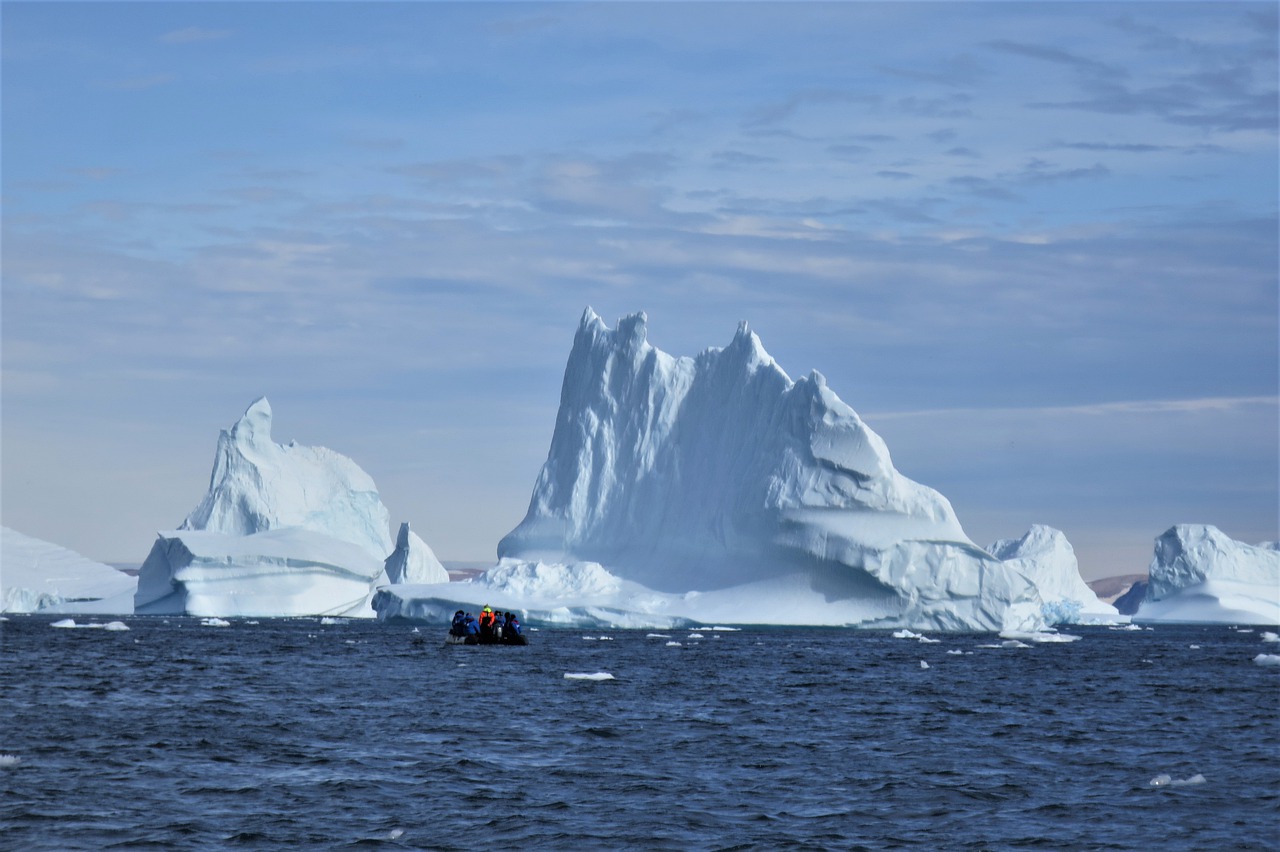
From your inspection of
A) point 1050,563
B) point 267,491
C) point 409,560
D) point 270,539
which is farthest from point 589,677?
point 1050,563

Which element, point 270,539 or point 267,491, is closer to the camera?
point 270,539

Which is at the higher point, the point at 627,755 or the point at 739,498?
the point at 739,498

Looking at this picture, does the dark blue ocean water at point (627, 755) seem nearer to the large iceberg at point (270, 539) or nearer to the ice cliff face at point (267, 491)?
the large iceberg at point (270, 539)

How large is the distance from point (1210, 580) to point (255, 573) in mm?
50388

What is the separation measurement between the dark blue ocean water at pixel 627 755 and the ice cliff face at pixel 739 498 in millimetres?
12458

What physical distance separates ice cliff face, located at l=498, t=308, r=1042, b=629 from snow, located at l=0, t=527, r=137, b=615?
1319 inches

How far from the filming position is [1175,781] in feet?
52.7

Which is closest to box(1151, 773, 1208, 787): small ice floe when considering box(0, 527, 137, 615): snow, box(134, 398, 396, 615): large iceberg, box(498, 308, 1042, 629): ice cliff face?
box(498, 308, 1042, 629): ice cliff face

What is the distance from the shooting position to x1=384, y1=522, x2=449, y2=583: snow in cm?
6962

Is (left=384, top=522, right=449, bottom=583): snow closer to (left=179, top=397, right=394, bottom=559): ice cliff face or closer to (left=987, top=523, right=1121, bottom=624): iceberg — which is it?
(left=179, top=397, right=394, bottom=559): ice cliff face

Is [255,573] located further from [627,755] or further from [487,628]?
[627,755]

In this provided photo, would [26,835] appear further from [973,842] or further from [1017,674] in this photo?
[1017,674]

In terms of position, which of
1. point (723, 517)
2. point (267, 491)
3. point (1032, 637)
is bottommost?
point (1032, 637)

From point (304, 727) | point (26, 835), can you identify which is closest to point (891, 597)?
point (304, 727)
